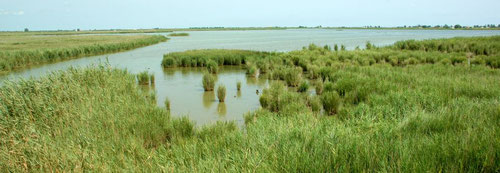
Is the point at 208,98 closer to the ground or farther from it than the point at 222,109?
farther from it

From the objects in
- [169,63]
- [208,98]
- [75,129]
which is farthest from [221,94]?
[169,63]

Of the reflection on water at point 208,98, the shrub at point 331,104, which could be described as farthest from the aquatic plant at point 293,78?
the shrub at point 331,104

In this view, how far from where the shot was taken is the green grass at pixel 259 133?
329cm

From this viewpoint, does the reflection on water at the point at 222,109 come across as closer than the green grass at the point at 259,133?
No

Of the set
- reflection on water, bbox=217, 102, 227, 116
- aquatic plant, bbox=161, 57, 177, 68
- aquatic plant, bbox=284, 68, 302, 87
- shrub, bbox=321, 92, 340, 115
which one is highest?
aquatic plant, bbox=161, 57, 177, 68

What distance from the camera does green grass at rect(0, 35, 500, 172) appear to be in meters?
3.29

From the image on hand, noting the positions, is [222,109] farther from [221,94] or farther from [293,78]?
[293,78]

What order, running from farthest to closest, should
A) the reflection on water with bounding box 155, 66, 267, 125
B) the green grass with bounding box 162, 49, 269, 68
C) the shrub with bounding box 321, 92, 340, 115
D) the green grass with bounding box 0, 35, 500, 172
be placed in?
the green grass with bounding box 162, 49, 269, 68 → the reflection on water with bounding box 155, 66, 267, 125 → the shrub with bounding box 321, 92, 340, 115 → the green grass with bounding box 0, 35, 500, 172

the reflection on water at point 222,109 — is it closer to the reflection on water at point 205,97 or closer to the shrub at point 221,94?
the reflection on water at point 205,97

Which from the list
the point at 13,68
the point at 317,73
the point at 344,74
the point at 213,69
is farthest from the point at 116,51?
the point at 344,74

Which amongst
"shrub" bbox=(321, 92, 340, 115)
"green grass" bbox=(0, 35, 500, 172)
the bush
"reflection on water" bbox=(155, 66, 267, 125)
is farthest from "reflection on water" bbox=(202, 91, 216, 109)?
"shrub" bbox=(321, 92, 340, 115)

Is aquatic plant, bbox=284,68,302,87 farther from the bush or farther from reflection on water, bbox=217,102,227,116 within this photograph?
reflection on water, bbox=217,102,227,116

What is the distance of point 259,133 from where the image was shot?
4.47 meters

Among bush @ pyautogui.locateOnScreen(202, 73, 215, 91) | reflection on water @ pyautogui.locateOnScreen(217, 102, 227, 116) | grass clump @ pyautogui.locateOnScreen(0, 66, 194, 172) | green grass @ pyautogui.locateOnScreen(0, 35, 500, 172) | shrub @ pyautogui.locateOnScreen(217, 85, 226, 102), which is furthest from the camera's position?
bush @ pyautogui.locateOnScreen(202, 73, 215, 91)
